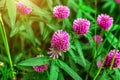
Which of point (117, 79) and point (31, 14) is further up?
point (31, 14)

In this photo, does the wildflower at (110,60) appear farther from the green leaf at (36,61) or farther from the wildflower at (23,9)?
the wildflower at (23,9)

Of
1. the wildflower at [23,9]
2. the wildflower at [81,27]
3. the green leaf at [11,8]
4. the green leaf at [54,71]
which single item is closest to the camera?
the green leaf at [54,71]

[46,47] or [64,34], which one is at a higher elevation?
[64,34]

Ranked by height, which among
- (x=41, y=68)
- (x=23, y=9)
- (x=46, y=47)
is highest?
(x=23, y=9)

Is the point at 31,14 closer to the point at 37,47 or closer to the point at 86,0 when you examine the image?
the point at 37,47

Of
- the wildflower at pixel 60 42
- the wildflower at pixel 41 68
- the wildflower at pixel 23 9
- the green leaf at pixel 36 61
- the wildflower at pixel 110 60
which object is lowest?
the wildflower at pixel 41 68

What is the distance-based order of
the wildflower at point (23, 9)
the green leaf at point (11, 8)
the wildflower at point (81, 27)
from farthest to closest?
the wildflower at point (23, 9), the wildflower at point (81, 27), the green leaf at point (11, 8)

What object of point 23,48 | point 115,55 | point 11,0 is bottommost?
point 23,48

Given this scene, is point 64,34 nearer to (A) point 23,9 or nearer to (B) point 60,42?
(B) point 60,42

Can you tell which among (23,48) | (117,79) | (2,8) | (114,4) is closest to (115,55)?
(117,79)

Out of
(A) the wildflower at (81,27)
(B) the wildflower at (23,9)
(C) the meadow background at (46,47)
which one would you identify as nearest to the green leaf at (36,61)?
(C) the meadow background at (46,47)

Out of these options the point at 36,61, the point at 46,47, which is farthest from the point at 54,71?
the point at 46,47
